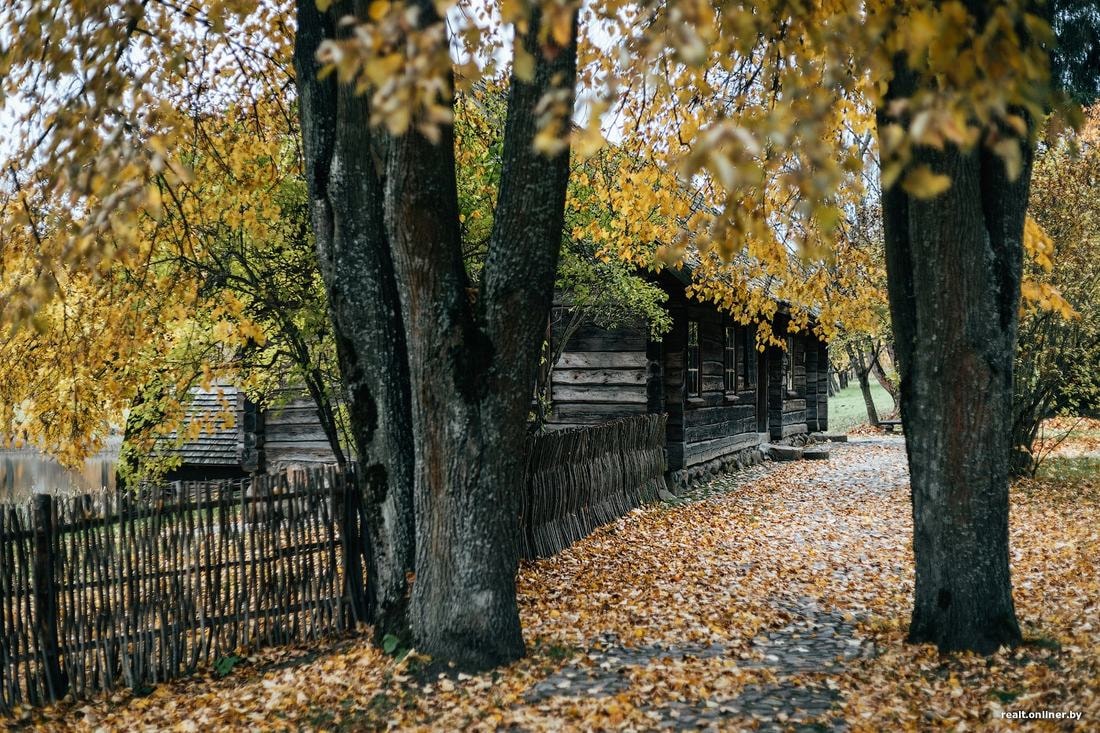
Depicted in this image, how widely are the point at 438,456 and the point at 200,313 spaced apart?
16.0 feet

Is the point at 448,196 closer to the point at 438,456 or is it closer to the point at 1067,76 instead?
the point at 438,456

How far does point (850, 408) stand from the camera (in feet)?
148

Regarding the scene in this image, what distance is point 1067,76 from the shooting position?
30.3ft

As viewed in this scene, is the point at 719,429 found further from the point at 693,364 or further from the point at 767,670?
the point at 767,670

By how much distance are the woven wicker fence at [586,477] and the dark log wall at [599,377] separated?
0.84 metres

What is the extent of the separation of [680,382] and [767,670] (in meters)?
8.91

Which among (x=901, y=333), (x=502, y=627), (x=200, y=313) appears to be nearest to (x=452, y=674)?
(x=502, y=627)

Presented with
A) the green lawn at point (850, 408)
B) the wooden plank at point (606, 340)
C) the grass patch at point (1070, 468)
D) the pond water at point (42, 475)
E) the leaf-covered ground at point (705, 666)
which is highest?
the wooden plank at point (606, 340)

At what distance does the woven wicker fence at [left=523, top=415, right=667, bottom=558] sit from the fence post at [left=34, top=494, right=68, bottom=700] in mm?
4374

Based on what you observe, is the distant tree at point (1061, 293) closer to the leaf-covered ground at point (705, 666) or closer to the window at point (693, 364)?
the leaf-covered ground at point (705, 666)

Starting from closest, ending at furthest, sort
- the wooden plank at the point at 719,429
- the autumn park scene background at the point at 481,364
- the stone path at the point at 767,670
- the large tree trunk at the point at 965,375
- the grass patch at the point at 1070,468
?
the autumn park scene background at the point at 481,364
the stone path at the point at 767,670
the large tree trunk at the point at 965,375
the grass patch at the point at 1070,468
the wooden plank at the point at 719,429

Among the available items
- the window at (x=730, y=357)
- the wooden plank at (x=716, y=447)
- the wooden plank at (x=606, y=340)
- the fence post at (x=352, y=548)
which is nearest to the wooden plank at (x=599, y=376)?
the wooden plank at (x=606, y=340)

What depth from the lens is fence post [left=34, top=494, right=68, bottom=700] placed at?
6.27 m

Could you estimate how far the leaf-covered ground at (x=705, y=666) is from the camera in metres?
4.95
